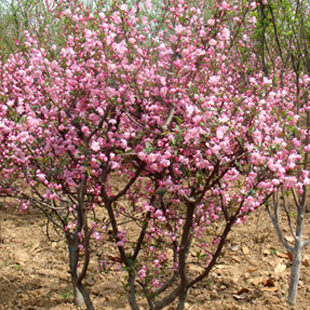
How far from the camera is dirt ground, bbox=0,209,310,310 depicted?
5.21 m

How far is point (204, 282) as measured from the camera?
223 inches

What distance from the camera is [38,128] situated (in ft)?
12.7

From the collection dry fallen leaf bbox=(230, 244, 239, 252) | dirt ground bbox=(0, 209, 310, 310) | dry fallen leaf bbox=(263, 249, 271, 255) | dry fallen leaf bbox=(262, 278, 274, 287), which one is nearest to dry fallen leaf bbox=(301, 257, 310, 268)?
dirt ground bbox=(0, 209, 310, 310)

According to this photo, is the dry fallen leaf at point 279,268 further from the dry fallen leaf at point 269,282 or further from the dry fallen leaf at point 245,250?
the dry fallen leaf at point 245,250

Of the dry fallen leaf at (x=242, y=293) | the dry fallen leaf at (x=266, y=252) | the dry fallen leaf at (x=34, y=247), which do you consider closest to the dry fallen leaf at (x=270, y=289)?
the dry fallen leaf at (x=242, y=293)

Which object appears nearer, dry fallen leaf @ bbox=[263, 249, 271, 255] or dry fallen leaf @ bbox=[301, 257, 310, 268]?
dry fallen leaf @ bbox=[301, 257, 310, 268]

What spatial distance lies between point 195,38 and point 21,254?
194 inches

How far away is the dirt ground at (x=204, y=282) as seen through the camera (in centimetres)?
521

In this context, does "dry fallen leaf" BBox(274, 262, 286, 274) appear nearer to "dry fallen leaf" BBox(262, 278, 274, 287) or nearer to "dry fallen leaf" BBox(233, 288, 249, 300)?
"dry fallen leaf" BBox(262, 278, 274, 287)

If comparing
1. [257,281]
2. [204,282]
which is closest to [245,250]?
[257,281]

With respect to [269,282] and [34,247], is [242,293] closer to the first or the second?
[269,282]

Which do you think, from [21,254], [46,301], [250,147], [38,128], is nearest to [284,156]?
[250,147]

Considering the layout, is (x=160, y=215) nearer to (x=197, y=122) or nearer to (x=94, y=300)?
(x=197, y=122)

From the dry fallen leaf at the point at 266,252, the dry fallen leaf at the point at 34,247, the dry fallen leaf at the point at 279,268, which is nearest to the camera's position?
the dry fallen leaf at the point at 279,268
